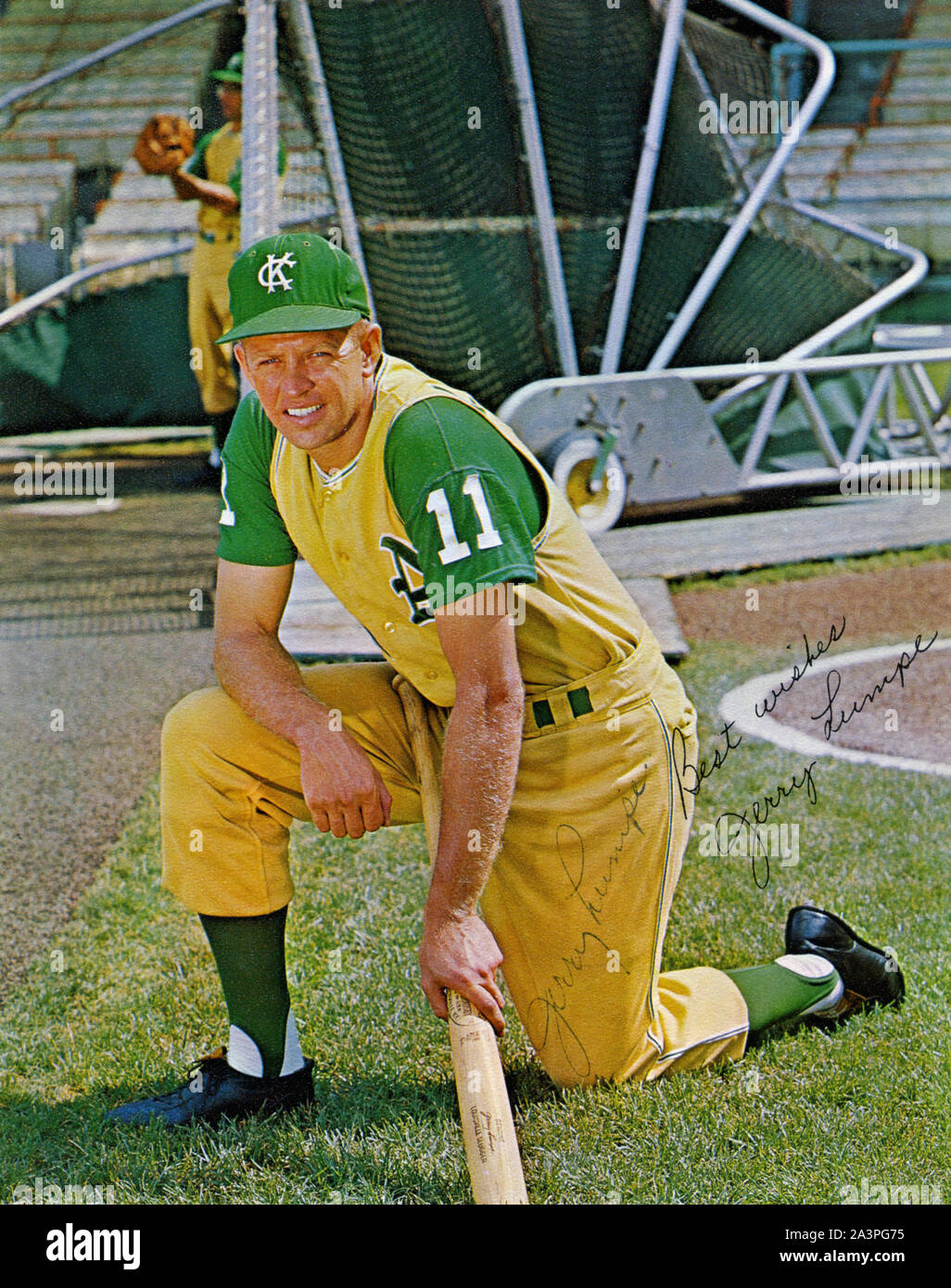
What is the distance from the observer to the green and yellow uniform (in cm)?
235

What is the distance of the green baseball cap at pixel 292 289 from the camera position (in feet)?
6.99

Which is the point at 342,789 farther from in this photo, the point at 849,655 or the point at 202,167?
the point at 202,167

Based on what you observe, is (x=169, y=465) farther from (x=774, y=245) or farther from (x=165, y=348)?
(x=774, y=245)

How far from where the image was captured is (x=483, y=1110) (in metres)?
1.98

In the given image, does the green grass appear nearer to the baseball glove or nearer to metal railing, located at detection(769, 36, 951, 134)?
the baseball glove

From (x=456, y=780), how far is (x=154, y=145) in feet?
21.9

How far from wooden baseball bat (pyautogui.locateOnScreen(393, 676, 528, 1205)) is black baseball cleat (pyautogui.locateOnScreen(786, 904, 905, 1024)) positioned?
975 mm

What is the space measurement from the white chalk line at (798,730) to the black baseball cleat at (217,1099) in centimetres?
234

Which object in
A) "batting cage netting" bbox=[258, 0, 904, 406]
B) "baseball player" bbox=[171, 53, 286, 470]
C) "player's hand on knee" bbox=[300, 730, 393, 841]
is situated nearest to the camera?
"player's hand on knee" bbox=[300, 730, 393, 841]
